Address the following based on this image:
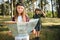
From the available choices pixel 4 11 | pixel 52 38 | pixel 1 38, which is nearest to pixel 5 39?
pixel 1 38

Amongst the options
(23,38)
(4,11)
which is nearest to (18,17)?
(23,38)

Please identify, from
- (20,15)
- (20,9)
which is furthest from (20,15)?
(20,9)

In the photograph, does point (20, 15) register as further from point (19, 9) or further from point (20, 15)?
point (19, 9)

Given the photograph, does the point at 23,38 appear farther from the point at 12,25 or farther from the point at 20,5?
the point at 20,5

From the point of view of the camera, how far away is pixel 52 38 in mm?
8297

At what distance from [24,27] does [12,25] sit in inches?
8.1

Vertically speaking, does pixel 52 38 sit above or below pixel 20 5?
below

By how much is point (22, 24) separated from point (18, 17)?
0.21m

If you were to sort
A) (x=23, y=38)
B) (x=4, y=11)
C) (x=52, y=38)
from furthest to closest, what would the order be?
(x=4, y=11) → (x=52, y=38) → (x=23, y=38)

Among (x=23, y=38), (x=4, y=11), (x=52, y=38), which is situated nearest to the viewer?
(x=23, y=38)

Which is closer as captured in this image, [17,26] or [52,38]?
[17,26]

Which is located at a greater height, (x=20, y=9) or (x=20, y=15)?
(x=20, y=9)

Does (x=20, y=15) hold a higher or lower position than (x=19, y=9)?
lower

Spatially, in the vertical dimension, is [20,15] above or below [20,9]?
below
